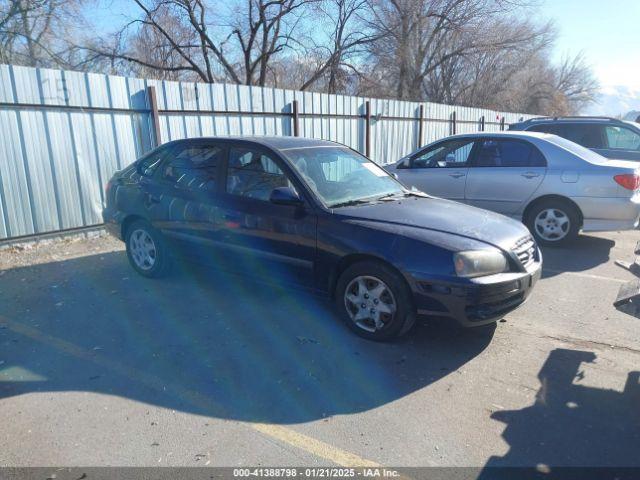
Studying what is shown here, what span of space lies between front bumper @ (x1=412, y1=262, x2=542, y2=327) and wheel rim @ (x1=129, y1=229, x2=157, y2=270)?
329 centimetres

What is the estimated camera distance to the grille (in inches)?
151

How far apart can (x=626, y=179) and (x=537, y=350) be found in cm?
385

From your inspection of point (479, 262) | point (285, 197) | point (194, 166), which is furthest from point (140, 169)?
point (479, 262)

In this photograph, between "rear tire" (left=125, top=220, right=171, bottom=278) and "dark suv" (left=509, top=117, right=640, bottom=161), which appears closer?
"rear tire" (left=125, top=220, right=171, bottom=278)

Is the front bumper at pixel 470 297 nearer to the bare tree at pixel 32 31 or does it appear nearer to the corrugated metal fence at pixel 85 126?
the corrugated metal fence at pixel 85 126

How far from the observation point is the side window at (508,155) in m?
6.95

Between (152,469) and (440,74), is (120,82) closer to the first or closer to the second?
(152,469)

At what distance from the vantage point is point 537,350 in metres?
3.84

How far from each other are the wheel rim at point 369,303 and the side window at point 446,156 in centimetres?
428

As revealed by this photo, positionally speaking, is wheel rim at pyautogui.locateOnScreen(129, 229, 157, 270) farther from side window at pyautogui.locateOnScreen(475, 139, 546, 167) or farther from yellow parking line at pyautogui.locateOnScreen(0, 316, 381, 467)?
side window at pyautogui.locateOnScreen(475, 139, 546, 167)

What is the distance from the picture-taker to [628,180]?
6336 mm

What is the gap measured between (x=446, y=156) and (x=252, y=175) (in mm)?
4164

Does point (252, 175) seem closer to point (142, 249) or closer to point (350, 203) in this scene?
point (350, 203)

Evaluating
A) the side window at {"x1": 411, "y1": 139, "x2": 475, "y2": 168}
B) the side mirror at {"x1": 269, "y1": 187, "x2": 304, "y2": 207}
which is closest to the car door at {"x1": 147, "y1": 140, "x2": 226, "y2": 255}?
the side mirror at {"x1": 269, "y1": 187, "x2": 304, "y2": 207}
